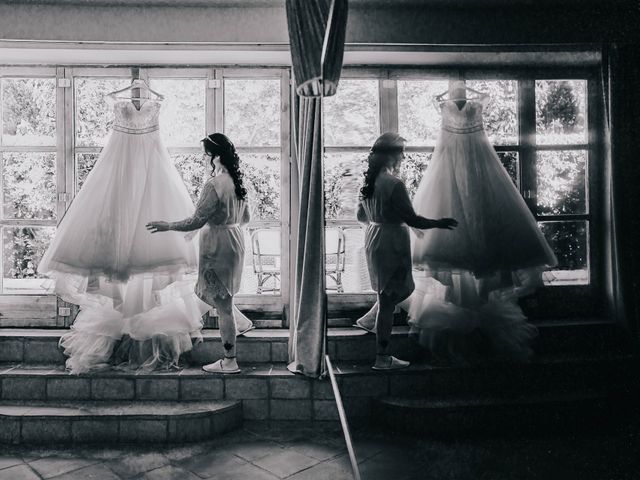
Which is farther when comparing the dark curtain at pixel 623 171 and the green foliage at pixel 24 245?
the green foliage at pixel 24 245

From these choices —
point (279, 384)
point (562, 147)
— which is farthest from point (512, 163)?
point (279, 384)

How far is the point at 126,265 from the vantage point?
330 centimetres

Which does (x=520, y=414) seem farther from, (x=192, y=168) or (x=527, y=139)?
(x=192, y=168)

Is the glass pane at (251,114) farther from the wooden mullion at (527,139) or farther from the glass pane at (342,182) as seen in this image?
the wooden mullion at (527,139)

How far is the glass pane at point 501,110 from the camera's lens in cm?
395

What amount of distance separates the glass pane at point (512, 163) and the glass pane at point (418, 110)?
0.65m

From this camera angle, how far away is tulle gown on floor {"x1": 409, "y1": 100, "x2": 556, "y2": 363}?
125 inches

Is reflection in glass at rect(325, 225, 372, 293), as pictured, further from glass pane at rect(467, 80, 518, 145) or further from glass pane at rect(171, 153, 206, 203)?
glass pane at rect(467, 80, 518, 145)

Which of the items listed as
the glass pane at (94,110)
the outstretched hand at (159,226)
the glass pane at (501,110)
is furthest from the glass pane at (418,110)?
the glass pane at (94,110)

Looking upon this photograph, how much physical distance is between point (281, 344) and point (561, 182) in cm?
273

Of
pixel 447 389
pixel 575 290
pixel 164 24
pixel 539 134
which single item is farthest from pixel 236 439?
pixel 539 134

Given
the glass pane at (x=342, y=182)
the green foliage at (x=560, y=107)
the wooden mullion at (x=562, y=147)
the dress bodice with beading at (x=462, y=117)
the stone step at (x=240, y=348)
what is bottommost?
the stone step at (x=240, y=348)

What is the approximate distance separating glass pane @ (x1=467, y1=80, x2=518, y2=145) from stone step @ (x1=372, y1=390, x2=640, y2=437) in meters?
2.15

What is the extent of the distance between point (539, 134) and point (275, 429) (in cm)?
322
